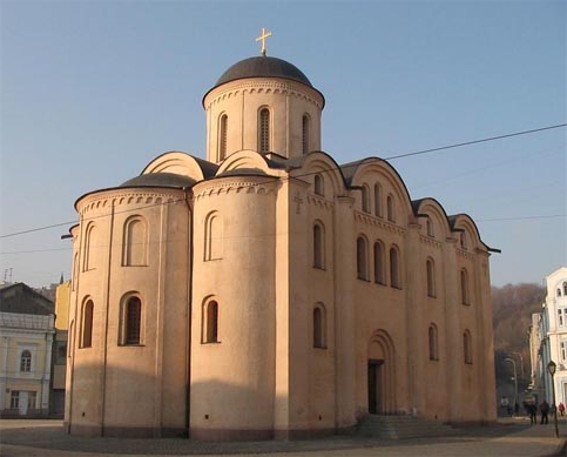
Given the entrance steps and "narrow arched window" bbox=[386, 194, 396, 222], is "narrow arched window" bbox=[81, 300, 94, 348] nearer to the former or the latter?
the entrance steps

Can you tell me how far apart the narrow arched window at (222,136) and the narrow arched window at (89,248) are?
6.67 m

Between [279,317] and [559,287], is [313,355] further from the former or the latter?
[559,287]

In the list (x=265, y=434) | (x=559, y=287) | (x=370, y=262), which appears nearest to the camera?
(x=265, y=434)

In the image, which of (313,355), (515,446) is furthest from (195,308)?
(515,446)

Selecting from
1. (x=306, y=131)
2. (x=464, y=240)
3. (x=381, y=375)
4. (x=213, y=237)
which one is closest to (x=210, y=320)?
(x=213, y=237)

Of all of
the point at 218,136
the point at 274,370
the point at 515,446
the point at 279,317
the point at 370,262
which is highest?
the point at 218,136

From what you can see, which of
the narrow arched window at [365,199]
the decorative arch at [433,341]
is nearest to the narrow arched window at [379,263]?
the narrow arched window at [365,199]

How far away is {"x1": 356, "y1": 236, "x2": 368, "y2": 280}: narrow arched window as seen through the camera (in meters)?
29.1

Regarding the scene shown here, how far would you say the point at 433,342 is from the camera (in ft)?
109

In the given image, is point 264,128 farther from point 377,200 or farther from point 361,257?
point 361,257

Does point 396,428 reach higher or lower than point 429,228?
lower

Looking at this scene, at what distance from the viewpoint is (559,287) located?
63312mm

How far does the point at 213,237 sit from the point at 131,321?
4.51 metres

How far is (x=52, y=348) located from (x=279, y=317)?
3222 centimetres
